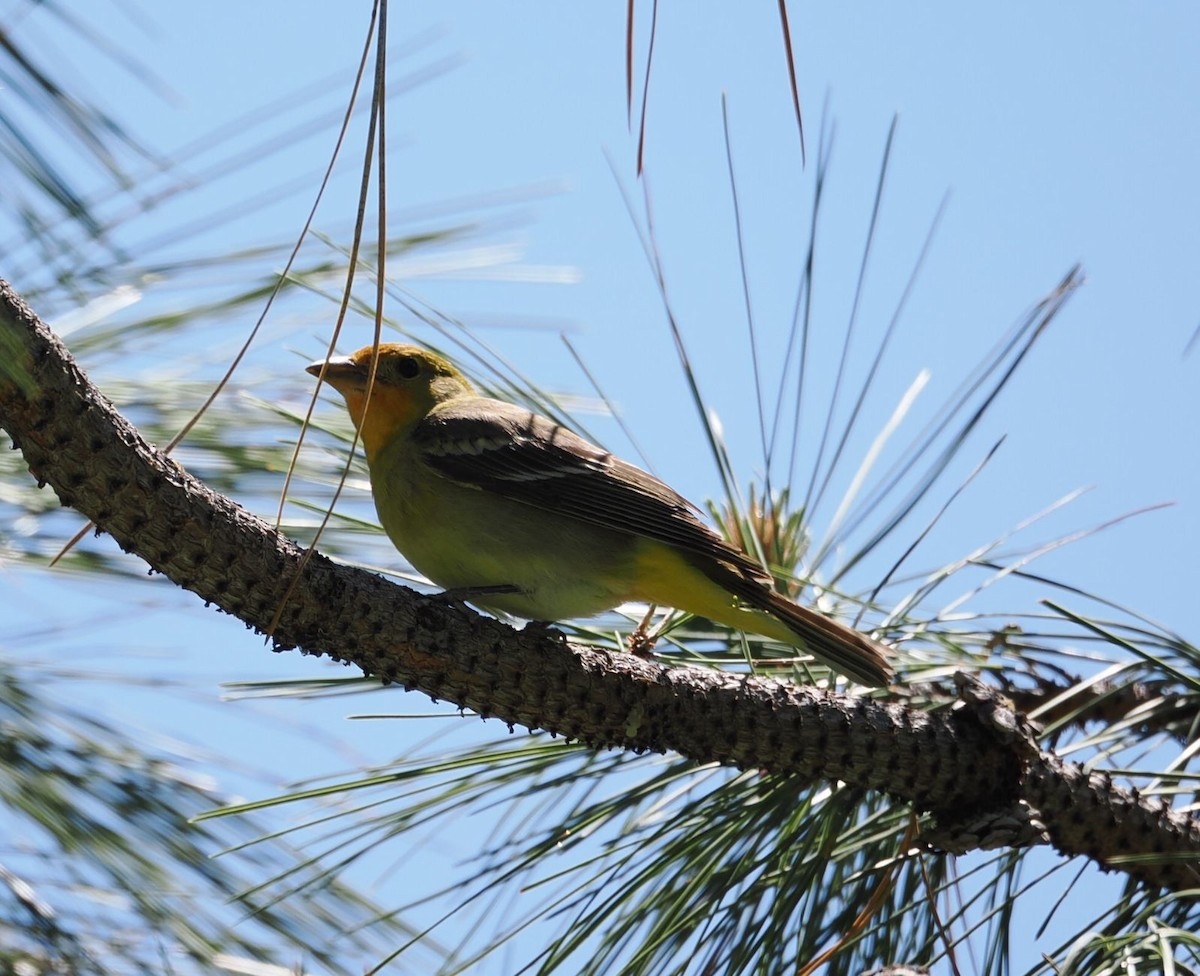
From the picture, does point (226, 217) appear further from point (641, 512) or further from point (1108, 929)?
point (1108, 929)

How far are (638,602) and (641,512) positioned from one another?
0.36 meters

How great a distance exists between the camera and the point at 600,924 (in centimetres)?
296

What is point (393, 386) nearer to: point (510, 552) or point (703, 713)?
point (510, 552)

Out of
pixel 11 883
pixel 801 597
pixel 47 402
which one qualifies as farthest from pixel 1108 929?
pixel 11 883

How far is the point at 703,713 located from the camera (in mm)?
2920

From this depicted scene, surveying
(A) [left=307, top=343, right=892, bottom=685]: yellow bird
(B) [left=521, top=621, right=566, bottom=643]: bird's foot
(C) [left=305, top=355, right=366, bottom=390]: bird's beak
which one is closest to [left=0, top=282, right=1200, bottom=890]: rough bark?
(B) [left=521, top=621, right=566, bottom=643]: bird's foot

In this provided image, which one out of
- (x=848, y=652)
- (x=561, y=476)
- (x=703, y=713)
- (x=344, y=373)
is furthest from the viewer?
(x=344, y=373)

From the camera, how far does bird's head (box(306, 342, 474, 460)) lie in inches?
166

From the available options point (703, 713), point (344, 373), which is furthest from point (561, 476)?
point (703, 713)

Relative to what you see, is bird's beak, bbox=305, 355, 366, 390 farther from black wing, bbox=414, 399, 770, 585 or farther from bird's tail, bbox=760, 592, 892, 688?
bird's tail, bbox=760, 592, 892, 688

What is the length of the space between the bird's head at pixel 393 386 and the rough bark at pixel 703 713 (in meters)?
1.48

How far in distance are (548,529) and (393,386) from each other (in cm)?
104

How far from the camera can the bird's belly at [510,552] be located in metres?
3.79

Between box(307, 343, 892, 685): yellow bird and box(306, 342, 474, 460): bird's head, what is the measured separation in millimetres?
26
